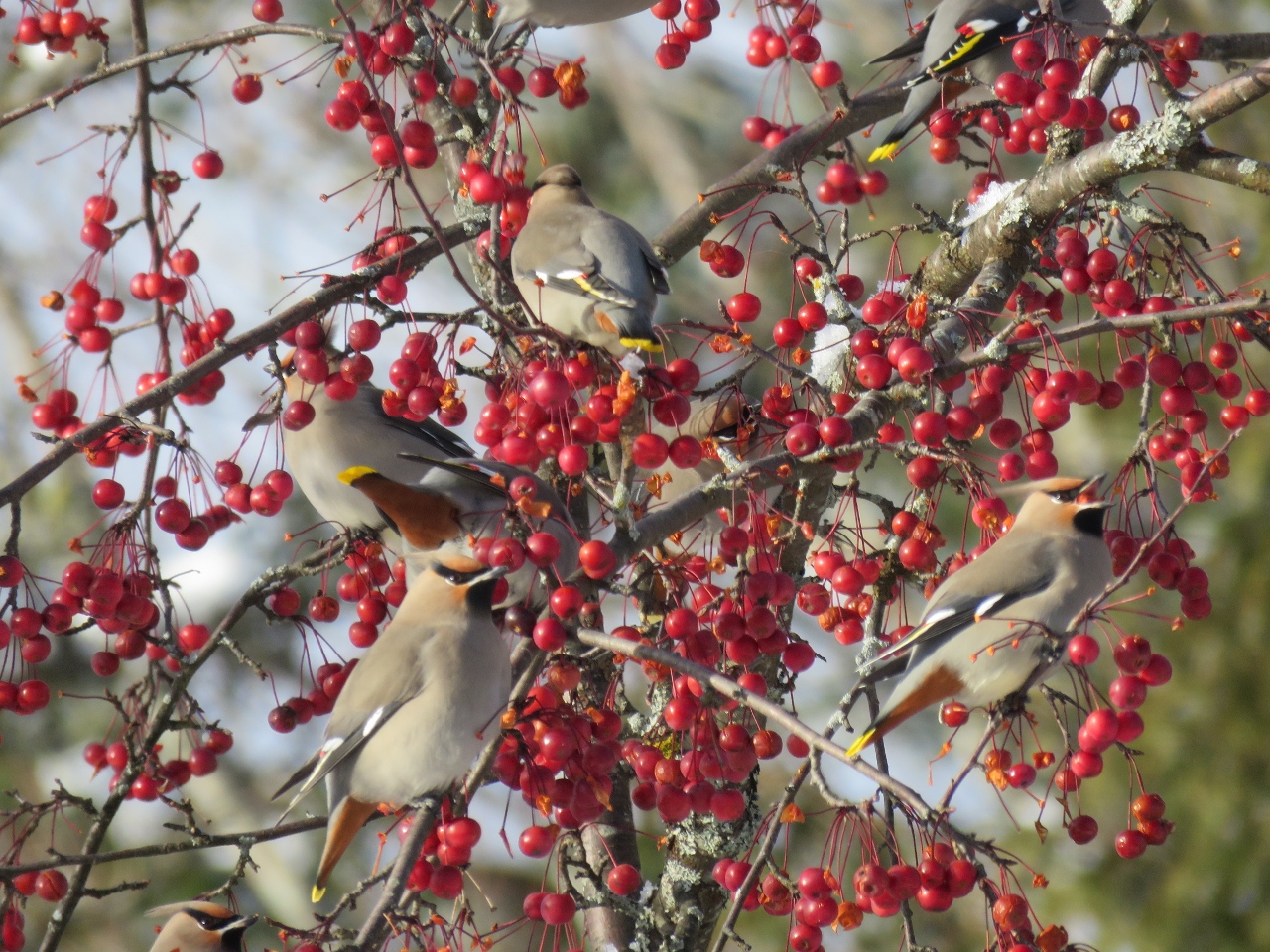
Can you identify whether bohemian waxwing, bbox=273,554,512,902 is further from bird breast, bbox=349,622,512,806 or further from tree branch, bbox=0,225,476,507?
tree branch, bbox=0,225,476,507

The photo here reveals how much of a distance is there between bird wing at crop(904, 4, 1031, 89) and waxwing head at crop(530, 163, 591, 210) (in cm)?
94

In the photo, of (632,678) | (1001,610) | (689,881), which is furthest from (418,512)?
(632,678)

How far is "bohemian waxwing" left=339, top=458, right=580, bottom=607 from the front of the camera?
2.84m

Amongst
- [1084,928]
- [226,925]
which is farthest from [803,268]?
[1084,928]

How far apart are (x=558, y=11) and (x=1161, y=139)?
4.73 ft

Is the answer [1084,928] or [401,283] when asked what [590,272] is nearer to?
[401,283]

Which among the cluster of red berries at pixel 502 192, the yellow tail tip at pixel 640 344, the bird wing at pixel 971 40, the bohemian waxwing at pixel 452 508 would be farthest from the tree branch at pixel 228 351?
the bird wing at pixel 971 40

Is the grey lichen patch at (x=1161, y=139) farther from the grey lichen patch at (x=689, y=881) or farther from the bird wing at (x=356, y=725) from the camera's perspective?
the bird wing at (x=356, y=725)

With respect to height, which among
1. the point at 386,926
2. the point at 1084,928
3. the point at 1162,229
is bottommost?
the point at 386,926

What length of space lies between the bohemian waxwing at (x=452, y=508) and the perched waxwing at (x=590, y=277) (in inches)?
13.7

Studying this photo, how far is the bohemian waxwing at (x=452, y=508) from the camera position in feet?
9.32

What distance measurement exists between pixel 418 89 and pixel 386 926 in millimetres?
1625

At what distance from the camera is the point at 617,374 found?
2670 millimetres

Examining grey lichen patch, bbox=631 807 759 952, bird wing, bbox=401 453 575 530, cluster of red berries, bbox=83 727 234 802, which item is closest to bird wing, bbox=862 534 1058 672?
grey lichen patch, bbox=631 807 759 952
